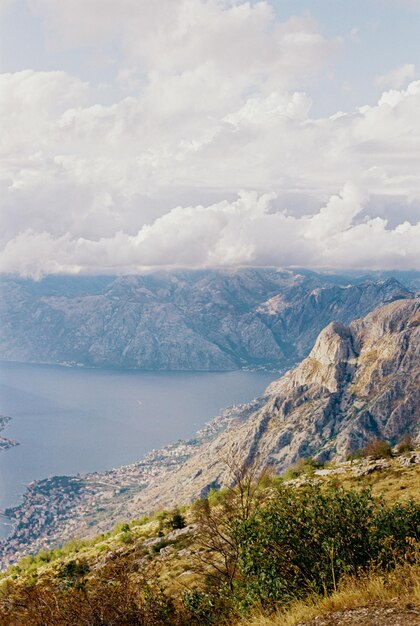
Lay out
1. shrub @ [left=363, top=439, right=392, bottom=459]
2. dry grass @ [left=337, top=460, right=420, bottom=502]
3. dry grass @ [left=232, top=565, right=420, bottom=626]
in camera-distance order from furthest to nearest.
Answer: shrub @ [left=363, top=439, right=392, bottom=459] < dry grass @ [left=337, top=460, right=420, bottom=502] < dry grass @ [left=232, top=565, right=420, bottom=626]

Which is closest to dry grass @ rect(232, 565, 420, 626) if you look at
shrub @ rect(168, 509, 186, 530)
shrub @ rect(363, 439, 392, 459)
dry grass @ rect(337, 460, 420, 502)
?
dry grass @ rect(337, 460, 420, 502)

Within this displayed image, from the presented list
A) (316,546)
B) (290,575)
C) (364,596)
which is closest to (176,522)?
(290,575)

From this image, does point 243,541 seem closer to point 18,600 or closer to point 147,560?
point 18,600

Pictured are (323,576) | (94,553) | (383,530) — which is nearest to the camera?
(323,576)

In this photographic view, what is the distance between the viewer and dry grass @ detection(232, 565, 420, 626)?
37.1ft

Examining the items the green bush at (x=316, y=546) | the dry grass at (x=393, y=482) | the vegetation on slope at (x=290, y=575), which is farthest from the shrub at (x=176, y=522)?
the green bush at (x=316, y=546)

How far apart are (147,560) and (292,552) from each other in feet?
67.3

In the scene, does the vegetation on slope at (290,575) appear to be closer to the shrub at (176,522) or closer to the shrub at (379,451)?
the shrub at (176,522)

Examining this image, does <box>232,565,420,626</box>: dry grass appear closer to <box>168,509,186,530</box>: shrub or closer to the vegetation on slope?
the vegetation on slope

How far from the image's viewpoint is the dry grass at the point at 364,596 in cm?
1130

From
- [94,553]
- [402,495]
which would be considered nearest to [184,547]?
[94,553]

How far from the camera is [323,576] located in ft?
41.5

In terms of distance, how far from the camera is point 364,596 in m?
11.6

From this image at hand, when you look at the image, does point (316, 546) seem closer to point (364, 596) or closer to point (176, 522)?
point (364, 596)
